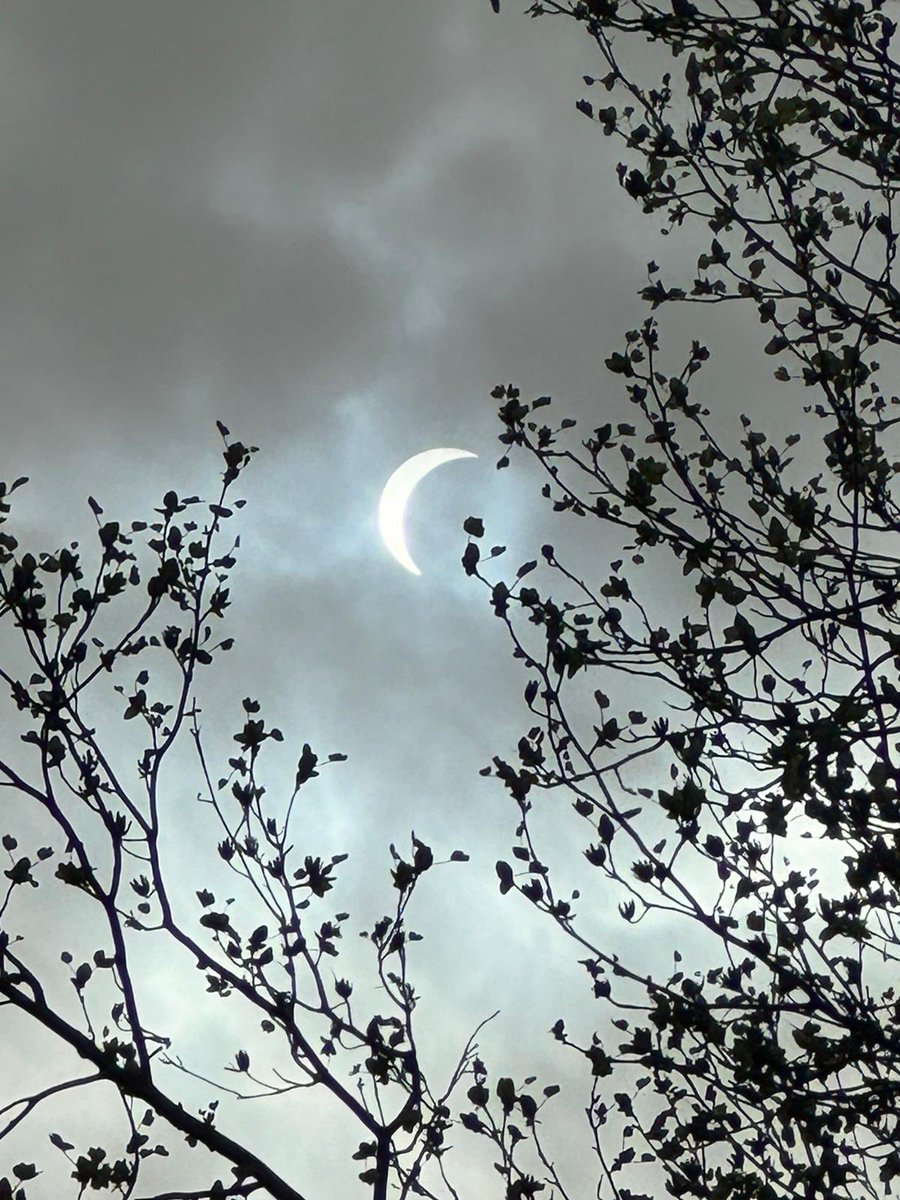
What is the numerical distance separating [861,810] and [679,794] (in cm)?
63

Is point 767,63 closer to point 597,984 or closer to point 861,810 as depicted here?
point 861,810

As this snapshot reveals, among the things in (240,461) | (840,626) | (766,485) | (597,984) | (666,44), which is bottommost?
(597,984)

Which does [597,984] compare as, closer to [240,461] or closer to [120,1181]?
[120,1181]

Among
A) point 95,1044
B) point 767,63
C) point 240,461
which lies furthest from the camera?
point 240,461

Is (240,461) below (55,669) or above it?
above

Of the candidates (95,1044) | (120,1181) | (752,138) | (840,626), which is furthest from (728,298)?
(120,1181)

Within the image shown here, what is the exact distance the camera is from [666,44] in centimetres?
602

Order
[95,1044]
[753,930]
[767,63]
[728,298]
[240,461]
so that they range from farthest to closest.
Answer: [240,461] → [728,298] → [767,63] → [753,930] → [95,1044]

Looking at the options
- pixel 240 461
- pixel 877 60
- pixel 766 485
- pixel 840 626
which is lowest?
pixel 840 626

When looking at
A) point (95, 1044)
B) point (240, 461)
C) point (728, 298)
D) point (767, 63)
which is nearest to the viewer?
→ point (95, 1044)

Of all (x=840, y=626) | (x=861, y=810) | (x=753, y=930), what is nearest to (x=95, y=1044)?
(x=753, y=930)

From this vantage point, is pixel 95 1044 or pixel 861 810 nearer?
pixel 861 810

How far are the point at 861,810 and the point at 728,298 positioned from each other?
2.85 metres

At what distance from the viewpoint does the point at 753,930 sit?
4.95 meters
